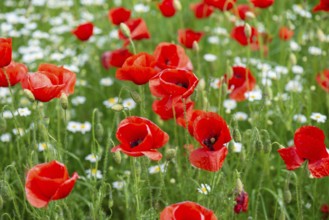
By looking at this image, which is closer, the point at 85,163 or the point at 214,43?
the point at 85,163

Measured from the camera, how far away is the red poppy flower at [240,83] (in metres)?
3.21

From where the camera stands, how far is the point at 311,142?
2.29m

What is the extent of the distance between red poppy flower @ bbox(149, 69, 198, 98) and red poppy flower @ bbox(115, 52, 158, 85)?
127mm

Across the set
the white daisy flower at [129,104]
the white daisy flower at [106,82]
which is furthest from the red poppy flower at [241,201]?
the white daisy flower at [106,82]

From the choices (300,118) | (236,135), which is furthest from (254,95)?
(236,135)

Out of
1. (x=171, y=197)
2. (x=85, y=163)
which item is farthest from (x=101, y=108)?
(x=171, y=197)

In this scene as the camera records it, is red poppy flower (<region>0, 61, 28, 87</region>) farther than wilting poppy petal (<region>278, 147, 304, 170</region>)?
Yes

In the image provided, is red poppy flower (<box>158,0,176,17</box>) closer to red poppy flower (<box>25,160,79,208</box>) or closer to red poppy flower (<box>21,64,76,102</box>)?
red poppy flower (<box>21,64,76,102</box>)

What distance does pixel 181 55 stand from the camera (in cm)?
281

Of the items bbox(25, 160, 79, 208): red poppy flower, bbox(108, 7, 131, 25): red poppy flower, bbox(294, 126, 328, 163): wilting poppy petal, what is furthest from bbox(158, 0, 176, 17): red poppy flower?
bbox(25, 160, 79, 208): red poppy flower

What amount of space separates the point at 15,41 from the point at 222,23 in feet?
5.25

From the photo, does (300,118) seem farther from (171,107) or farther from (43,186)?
(43,186)

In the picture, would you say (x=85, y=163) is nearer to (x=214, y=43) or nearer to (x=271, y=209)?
(x=271, y=209)

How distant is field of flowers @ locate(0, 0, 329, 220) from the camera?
2303 millimetres
